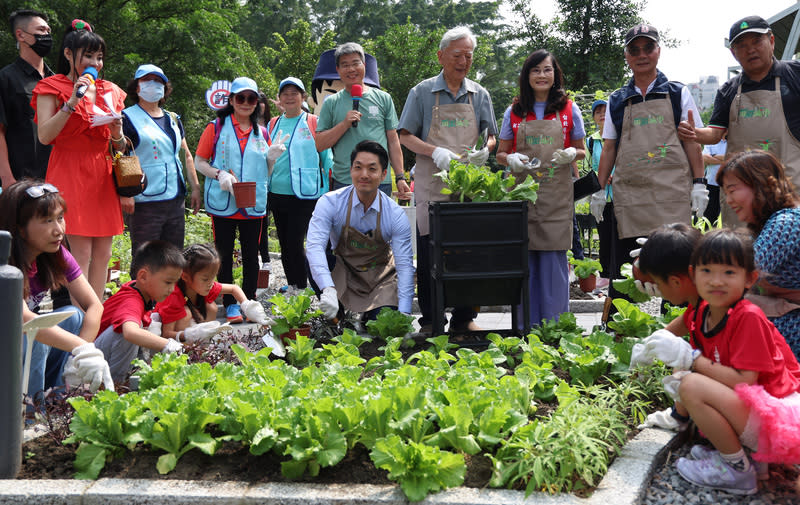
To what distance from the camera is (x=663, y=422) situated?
9.14 ft

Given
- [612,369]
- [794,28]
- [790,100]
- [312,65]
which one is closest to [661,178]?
[790,100]

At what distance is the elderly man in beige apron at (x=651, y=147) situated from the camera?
→ 445cm

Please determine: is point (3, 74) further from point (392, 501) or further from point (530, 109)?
point (392, 501)

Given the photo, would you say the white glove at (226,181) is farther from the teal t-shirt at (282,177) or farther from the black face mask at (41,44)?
the black face mask at (41,44)

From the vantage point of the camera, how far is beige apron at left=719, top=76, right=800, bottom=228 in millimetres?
4145

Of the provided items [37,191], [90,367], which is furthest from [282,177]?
[90,367]

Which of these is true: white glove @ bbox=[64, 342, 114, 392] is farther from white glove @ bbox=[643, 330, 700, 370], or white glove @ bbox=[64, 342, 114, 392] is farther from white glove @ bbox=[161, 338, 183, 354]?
white glove @ bbox=[643, 330, 700, 370]

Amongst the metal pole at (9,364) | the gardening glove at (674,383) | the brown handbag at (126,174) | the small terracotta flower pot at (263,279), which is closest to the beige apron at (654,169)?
the gardening glove at (674,383)

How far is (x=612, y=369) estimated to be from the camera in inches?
130

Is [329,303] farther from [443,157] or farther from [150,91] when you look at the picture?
[150,91]

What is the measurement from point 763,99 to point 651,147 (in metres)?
0.69

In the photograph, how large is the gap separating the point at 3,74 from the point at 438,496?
3985mm

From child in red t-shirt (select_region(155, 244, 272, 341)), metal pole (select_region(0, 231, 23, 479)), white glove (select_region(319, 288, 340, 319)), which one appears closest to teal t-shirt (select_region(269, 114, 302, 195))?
child in red t-shirt (select_region(155, 244, 272, 341))

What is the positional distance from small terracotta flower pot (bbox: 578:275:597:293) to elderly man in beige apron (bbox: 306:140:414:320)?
9.98ft
